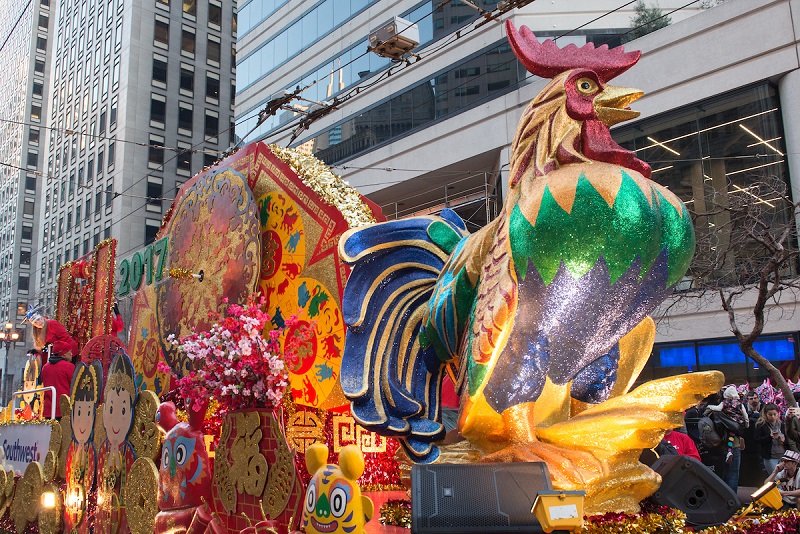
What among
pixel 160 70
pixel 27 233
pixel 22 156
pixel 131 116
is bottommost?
pixel 27 233

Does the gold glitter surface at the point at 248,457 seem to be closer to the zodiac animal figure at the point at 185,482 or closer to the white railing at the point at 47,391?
the zodiac animal figure at the point at 185,482

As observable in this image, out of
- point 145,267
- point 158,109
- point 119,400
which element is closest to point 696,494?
point 119,400

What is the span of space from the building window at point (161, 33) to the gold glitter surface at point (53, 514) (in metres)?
32.8

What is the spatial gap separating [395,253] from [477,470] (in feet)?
5.81

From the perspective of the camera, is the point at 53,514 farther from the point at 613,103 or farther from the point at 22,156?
the point at 22,156

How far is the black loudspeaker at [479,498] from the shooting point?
275cm

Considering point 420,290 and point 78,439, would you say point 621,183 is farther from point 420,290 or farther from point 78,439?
point 78,439

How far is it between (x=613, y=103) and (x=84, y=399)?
4945mm

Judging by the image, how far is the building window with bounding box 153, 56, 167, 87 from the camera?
115 feet

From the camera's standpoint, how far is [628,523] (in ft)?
9.89

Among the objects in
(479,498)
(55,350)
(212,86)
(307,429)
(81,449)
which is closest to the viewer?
(479,498)

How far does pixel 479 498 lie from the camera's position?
2.80m

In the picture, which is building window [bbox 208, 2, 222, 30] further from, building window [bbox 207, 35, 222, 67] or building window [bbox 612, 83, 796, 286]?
building window [bbox 612, 83, 796, 286]

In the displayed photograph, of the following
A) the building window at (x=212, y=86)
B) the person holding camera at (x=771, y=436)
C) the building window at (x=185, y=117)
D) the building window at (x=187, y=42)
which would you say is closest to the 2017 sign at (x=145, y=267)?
→ the person holding camera at (x=771, y=436)
